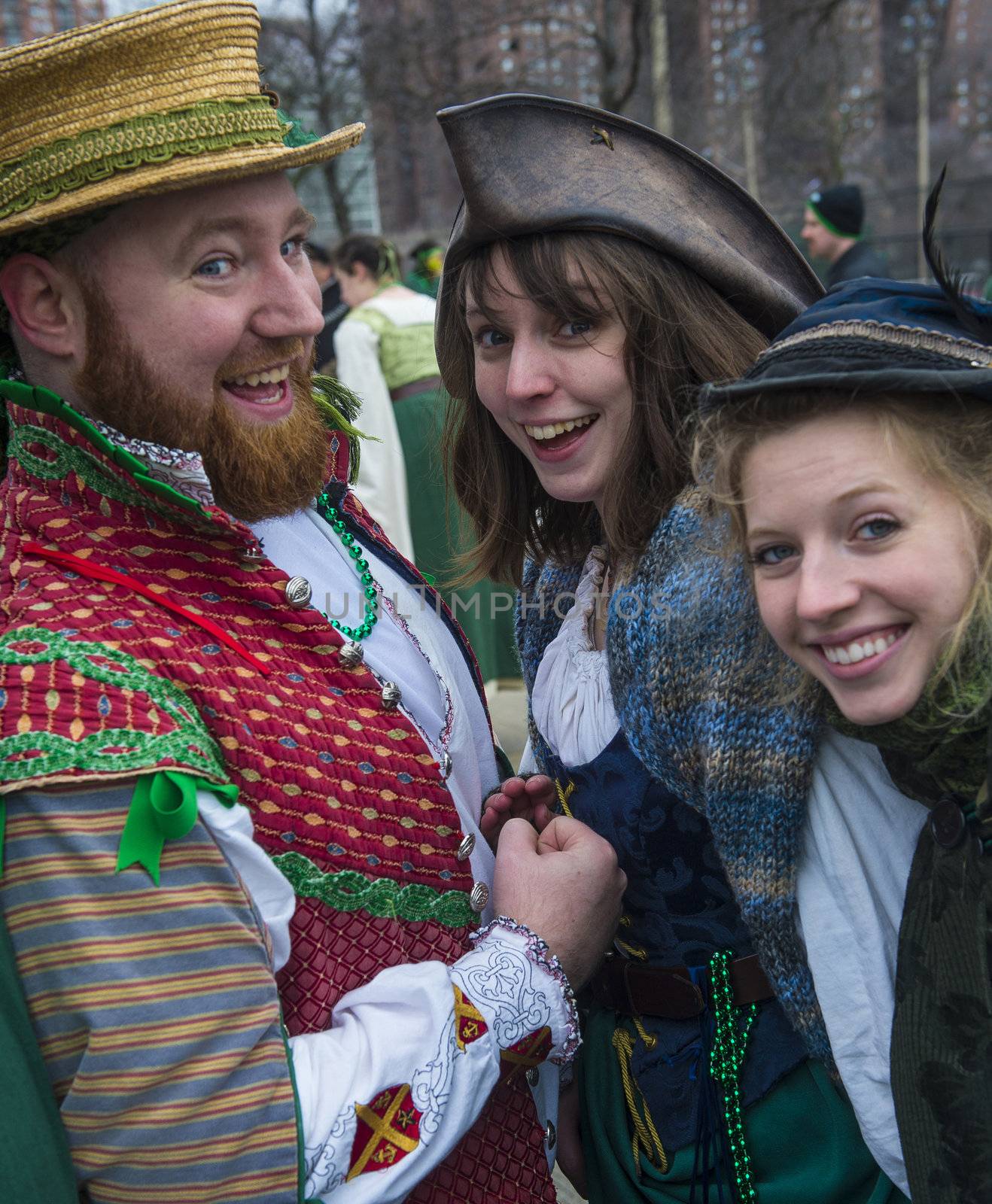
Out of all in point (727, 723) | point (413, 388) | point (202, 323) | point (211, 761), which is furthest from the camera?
point (413, 388)

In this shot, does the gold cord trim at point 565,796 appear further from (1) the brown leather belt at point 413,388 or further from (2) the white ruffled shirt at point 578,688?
(1) the brown leather belt at point 413,388

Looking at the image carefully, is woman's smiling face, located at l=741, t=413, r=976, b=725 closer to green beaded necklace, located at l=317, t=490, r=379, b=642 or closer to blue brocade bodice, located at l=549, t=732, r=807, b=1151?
blue brocade bodice, located at l=549, t=732, r=807, b=1151

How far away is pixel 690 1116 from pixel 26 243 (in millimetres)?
1558

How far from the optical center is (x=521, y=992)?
5.20 feet

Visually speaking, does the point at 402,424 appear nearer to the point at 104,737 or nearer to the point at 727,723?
the point at 727,723

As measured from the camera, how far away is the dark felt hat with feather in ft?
4.23

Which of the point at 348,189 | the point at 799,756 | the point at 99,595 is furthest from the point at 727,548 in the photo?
the point at 348,189

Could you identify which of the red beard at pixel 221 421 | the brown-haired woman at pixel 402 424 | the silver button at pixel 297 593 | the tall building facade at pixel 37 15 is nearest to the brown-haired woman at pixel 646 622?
the red beard at pixel 221 421

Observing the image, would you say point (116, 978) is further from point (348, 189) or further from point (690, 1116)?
point (348, 189)

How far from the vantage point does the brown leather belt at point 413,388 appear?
546 centimetres

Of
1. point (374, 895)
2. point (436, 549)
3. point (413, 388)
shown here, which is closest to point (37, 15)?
point (413, 388)

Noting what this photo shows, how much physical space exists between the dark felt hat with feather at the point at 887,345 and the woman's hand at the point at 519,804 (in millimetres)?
752

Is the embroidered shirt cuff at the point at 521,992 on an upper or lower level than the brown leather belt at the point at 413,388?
A: lower

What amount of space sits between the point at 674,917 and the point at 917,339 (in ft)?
2.98
